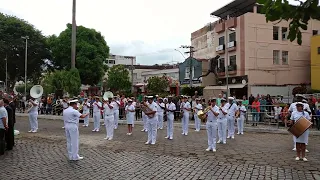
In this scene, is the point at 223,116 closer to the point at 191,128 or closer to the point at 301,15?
the point at 191,128

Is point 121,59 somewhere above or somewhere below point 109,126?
above

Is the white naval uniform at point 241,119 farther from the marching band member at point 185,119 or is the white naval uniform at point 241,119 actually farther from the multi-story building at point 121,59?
the multi-story building at point 121,59

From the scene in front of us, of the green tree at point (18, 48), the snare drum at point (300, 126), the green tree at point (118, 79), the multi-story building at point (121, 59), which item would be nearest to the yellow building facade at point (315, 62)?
the snare drum at point (300, 126)

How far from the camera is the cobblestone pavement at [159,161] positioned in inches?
325

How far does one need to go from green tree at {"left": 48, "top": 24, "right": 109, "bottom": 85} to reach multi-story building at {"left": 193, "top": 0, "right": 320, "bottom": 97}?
1559cm

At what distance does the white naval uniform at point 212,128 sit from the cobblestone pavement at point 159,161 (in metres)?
0.33

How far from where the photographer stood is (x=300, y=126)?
9.82m

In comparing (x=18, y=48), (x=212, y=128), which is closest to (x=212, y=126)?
(x=212, y=128)

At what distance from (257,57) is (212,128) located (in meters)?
27.1

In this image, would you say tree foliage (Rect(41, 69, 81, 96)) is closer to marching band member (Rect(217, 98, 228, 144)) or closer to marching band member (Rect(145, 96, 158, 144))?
marching band member (Rect(145, 96, 158, 144))

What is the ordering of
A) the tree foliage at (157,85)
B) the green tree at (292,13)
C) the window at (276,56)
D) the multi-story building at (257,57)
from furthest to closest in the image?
the tree foliage at (157,85)
the window at (276,56)
the multi-story building at (257,57)
the green tree at (292,13)

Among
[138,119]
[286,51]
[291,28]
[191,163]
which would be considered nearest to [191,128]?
[138,119]

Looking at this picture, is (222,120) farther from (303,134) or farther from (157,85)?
(157,85)

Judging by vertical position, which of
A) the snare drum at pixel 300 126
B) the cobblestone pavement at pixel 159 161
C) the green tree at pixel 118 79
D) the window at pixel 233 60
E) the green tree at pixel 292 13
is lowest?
the cobblestone pavement at pixel 159 161
